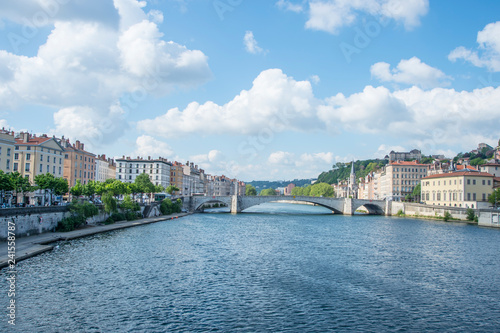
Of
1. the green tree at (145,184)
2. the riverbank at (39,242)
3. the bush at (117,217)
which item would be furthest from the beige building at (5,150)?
the green tree at (145,184)

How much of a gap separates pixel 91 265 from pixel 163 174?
104772mm

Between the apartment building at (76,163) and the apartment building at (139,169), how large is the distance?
36716mm

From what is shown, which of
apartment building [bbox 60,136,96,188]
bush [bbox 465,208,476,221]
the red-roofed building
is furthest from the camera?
apartment building [bbox 60,136,96,188]

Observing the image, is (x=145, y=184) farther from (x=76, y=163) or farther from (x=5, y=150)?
(x=5, y=150)

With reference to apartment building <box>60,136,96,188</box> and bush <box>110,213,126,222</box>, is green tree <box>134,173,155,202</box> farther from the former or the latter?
bush <box>110,213,126,222</box>

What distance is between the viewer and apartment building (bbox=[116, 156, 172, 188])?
13388 centimetres

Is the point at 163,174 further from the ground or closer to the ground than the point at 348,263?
further from the ground

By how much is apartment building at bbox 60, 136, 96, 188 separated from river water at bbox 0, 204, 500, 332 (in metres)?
45.8

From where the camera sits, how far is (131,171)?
443ft

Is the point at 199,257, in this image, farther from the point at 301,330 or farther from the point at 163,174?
the point at 163,174

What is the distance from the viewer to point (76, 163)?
293 feet

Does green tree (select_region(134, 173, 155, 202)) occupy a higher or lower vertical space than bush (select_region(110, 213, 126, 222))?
higher

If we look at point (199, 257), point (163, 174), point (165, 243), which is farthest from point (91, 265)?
point (163, 174)

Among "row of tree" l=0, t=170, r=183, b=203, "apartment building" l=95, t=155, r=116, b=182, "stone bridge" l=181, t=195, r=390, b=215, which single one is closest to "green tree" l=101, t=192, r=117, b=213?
"row of tree" l=0, t=170, r=183, b=203
